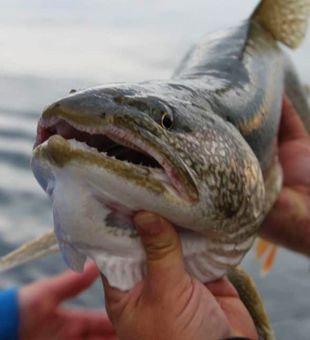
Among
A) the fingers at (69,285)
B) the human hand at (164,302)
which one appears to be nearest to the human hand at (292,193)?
the fingers at (69,285)

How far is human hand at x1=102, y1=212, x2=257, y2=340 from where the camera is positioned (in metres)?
1.39

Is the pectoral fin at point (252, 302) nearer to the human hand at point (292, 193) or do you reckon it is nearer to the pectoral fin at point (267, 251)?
the human hand at point (292, 193)

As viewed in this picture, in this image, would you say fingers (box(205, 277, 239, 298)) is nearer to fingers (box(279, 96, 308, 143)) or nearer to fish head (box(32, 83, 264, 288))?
fish head (box(32, 83, 264, 288))

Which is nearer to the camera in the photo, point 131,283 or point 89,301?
point 131,283

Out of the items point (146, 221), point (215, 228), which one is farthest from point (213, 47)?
point (146, 221)

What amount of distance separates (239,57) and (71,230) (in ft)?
3.82

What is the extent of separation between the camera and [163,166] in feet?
4.22

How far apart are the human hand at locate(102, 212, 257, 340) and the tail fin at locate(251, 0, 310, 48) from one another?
149 centimetres

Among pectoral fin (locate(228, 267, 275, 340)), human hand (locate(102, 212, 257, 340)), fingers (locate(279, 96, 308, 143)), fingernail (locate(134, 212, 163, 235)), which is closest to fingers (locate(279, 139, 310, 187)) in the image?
fingers (locate(279, 96, 308, 143))

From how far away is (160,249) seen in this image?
139 cm

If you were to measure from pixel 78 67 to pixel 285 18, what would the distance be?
6.66 m

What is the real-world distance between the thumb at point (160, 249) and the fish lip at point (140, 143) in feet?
0.25

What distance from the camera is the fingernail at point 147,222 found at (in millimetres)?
1316

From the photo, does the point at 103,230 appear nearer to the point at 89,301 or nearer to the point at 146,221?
the point at 146,221
